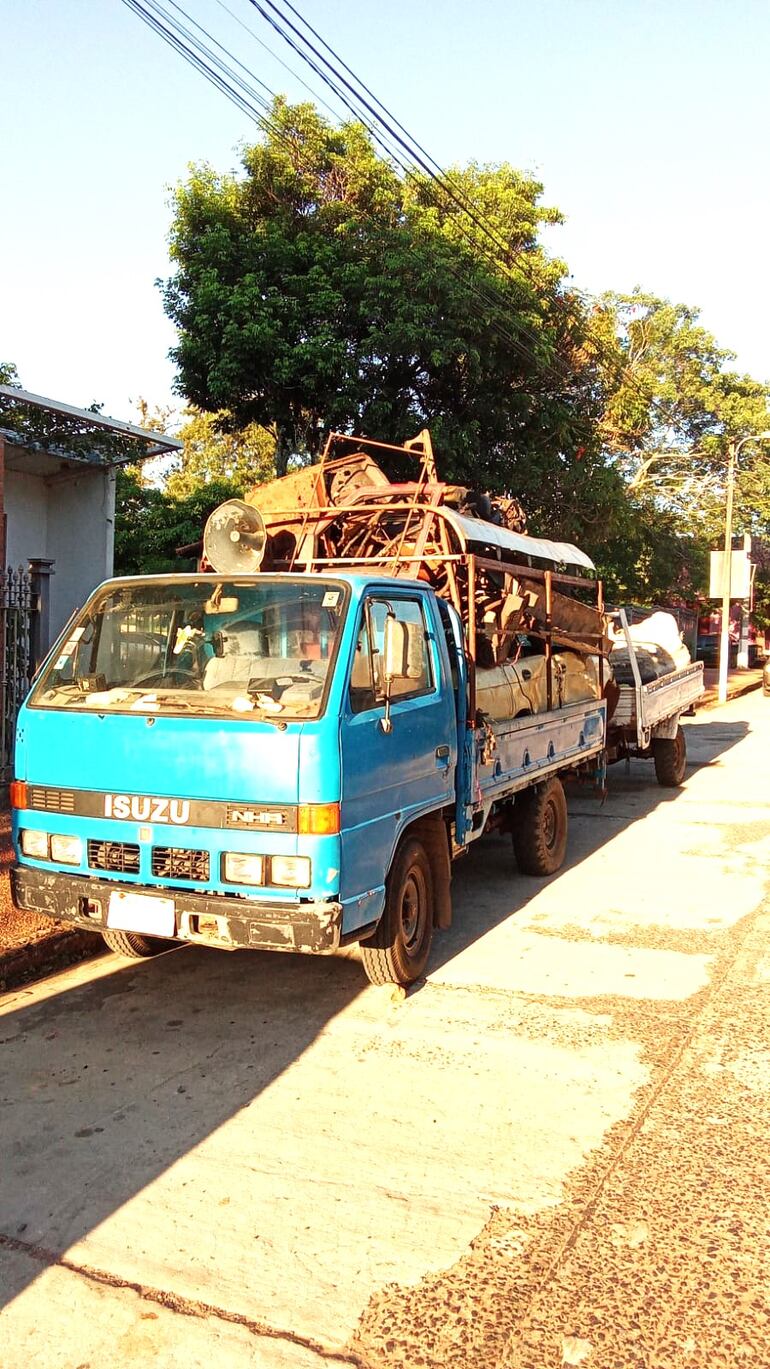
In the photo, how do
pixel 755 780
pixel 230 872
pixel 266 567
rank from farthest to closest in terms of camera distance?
pixel 755 780 → pixel 266 567 → pixel 230 872

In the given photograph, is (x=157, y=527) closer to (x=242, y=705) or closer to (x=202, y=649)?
(x=202, y=649)

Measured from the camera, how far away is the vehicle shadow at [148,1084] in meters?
3.15

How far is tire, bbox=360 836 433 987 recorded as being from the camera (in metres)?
4.72

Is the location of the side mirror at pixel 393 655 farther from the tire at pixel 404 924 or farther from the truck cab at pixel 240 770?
the tire at pixel 404 924

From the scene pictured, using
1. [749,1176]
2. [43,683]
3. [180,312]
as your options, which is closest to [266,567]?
[43,683]

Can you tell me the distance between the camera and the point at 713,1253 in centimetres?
296

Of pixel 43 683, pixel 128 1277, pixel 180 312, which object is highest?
pixel 180 312

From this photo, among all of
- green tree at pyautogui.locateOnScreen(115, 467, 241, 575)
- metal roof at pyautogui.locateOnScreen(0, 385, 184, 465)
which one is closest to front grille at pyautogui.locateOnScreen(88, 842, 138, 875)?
metal roof at pyautogui.locateOnScreen(0, 385, 184, 465)

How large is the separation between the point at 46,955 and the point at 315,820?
7.10 ft

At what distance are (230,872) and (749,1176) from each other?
2.19 m

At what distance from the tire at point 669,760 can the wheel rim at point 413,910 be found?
704 centimetres

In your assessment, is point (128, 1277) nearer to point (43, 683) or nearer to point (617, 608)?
point (43, 683)

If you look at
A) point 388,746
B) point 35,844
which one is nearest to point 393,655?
point 388,746

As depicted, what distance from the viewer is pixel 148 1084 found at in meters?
4.06
